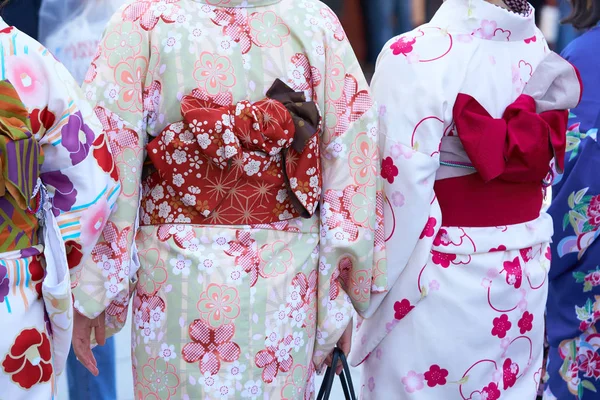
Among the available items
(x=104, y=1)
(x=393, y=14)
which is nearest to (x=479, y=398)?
(x=104, y=1)

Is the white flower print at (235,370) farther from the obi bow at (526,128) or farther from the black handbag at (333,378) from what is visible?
the obi bow at (526,128)

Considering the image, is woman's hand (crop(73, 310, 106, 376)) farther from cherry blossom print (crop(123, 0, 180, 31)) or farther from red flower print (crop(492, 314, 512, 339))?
red flower print (crop(492, 314, 512, 339))

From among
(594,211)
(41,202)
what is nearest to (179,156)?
(41,202)

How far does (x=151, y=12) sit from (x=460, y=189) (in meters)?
0.96

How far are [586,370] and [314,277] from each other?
4.28ft

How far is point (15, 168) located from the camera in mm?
1805

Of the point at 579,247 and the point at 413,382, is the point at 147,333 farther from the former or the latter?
the point at 579,247

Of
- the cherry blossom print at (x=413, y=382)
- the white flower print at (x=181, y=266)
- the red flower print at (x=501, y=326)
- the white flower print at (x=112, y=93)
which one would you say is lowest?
the cherry blossom print at (x=413, y=382)

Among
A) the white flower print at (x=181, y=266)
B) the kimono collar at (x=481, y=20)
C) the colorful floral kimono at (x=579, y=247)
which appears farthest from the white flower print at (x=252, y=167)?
the colorful floral kimono at (x=579, y=247)

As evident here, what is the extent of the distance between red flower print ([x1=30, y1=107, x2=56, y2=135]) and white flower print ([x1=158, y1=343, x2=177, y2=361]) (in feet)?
2.04

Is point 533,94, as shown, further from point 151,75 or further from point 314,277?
point 151,75

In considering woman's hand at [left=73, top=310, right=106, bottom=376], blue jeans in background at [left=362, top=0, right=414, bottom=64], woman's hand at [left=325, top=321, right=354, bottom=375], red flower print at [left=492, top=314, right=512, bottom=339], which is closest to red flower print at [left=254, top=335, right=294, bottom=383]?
woman's hand at [left=325, top=321, right=354, bottom=375]

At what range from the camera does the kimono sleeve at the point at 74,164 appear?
194 centimetres

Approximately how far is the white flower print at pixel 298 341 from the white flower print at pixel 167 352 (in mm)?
309
